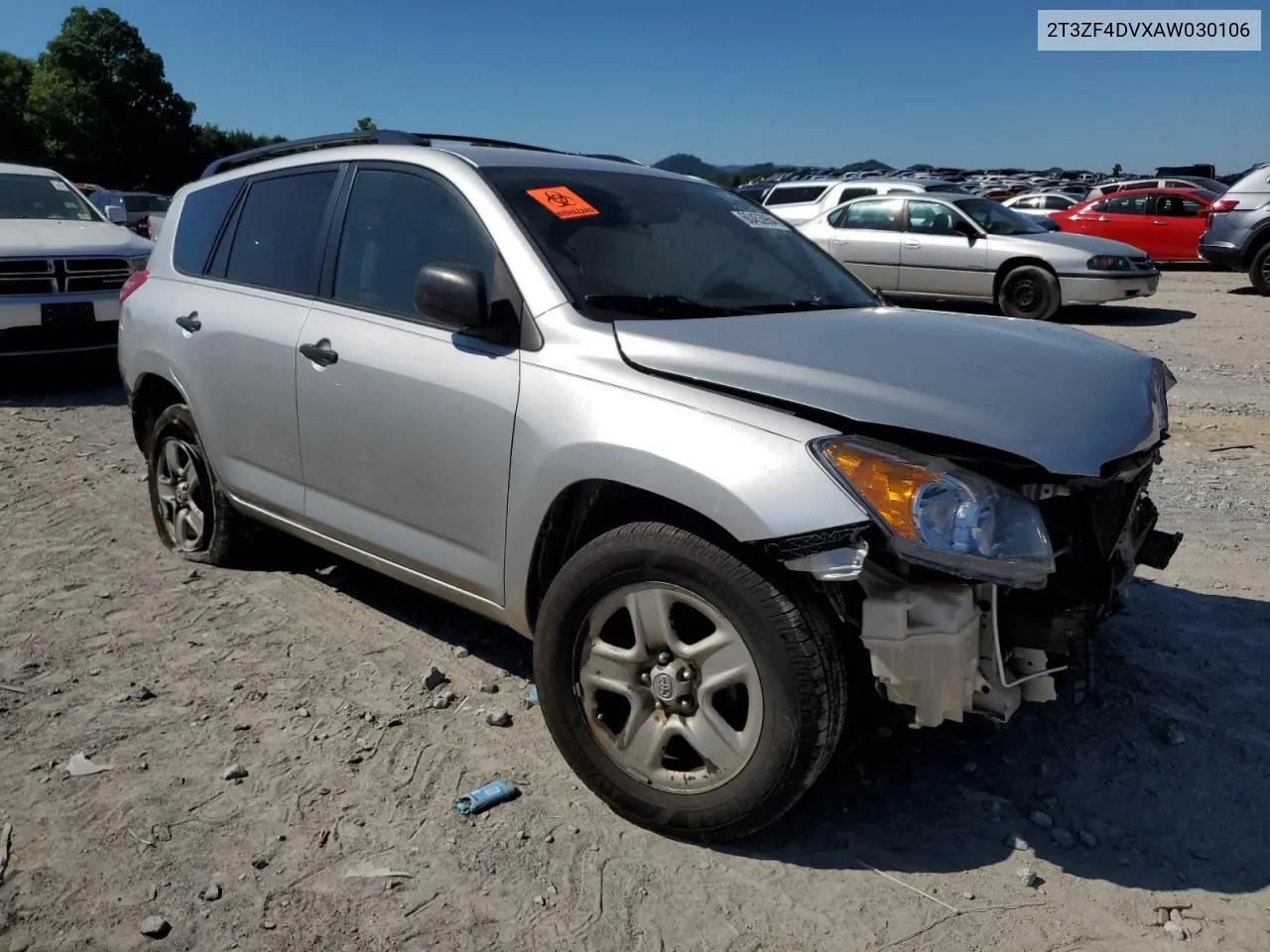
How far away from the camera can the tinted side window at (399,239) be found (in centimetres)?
334

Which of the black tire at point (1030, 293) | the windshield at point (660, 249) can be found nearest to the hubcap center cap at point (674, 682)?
the windshield at point (660, 249)

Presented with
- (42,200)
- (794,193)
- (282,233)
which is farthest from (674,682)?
(794,193)

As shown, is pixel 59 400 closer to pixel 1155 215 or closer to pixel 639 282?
pixel 639 282

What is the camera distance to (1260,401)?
7.97 m

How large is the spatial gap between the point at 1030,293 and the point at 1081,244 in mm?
839

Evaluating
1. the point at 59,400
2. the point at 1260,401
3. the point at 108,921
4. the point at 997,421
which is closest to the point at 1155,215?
the point at 1260,401

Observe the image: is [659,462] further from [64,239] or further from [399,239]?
[64,239]

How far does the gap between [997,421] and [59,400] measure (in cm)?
824

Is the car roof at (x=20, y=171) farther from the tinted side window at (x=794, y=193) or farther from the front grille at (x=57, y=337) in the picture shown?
the tinted side window at (x=794, y=193)

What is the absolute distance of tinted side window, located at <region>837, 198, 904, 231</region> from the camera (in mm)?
13641

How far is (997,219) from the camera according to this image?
13.4 m

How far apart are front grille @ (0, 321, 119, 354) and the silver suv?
216 inches

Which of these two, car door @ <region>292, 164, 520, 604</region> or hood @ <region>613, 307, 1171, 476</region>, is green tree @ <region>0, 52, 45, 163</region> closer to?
car door @ <region>292, 164, 520, 604</region>

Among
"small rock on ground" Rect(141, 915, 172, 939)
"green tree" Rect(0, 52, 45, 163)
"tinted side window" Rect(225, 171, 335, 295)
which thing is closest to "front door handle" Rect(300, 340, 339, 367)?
"tinted side window" Rect(225, 171, 335, 295)
